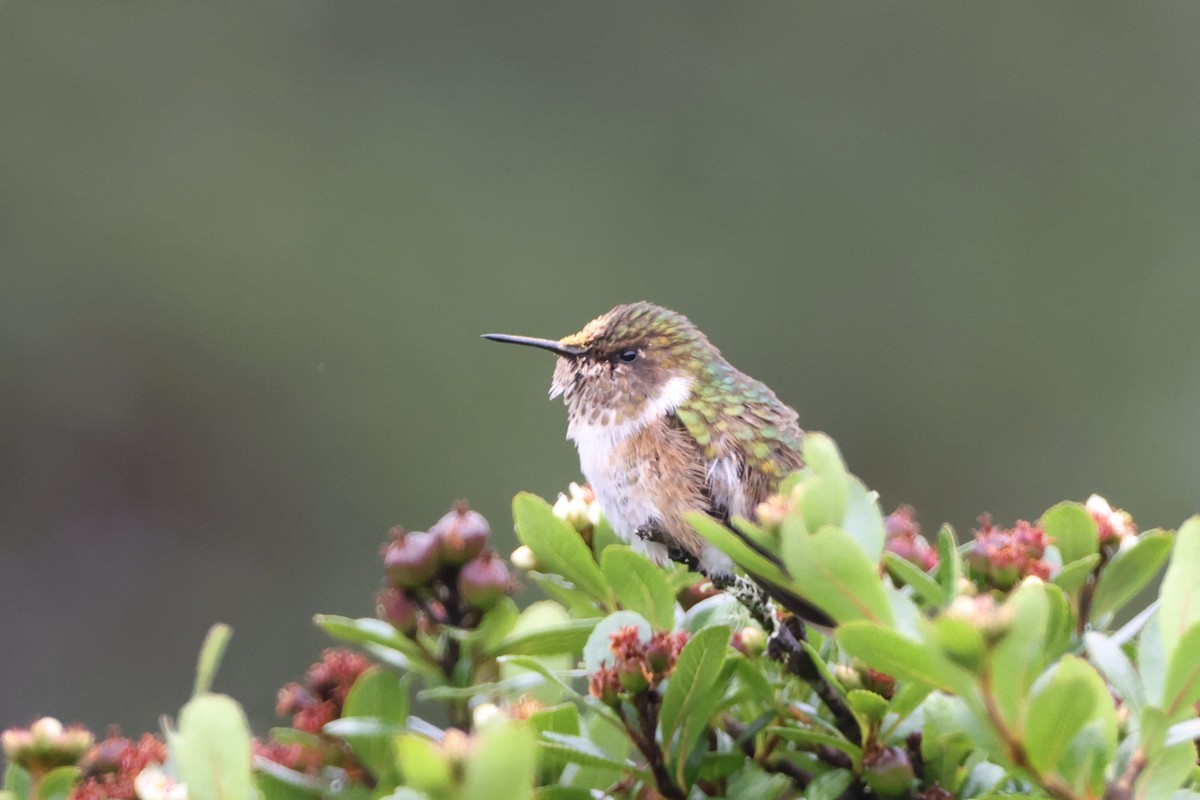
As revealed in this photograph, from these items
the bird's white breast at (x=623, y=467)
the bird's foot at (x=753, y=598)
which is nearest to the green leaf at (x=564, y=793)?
the bird's foot at (x=753, y=598)

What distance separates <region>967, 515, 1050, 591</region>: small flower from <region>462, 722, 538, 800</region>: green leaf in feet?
2.44

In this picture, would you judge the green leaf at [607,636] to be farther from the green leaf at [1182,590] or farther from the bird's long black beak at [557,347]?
the bird's long black beak at [557,347]

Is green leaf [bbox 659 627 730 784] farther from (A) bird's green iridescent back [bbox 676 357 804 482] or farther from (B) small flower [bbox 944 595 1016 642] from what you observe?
(A) bird's green iridescent back [bbox 676 357 804 482]

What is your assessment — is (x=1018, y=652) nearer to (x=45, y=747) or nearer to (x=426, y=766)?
(x=426, y=766)

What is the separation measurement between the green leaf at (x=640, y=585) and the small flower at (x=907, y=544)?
0.25m

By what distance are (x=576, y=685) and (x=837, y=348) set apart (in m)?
6.26

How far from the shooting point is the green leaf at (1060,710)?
892 mm

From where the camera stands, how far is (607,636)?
125 centimetres

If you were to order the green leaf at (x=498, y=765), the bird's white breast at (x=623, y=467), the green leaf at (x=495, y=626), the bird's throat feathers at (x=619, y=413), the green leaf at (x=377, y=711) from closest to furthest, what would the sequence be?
the green leaf at (x=498, y=765)
the green leaf at (x=377, y=711)
the green leaf at (x=495, y=626)
the bird's white breast at (x=623, y=467)
the bird's throat feathers at (x=619, y=413)

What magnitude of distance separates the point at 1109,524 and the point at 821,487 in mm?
686

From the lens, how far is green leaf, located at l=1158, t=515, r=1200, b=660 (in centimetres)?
98

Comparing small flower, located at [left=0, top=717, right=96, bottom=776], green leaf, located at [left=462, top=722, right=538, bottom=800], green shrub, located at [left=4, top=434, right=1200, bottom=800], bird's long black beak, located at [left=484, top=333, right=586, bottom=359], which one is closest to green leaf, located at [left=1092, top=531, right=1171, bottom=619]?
green shrub, located at [left=4, top=434, right=1200, bottom=800]

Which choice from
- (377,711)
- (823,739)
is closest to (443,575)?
(377,711)

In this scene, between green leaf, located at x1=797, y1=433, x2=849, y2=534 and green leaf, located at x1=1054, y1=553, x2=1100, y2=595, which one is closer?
green leaf, located at x1=797, y1=433, x2=849, y2=534
